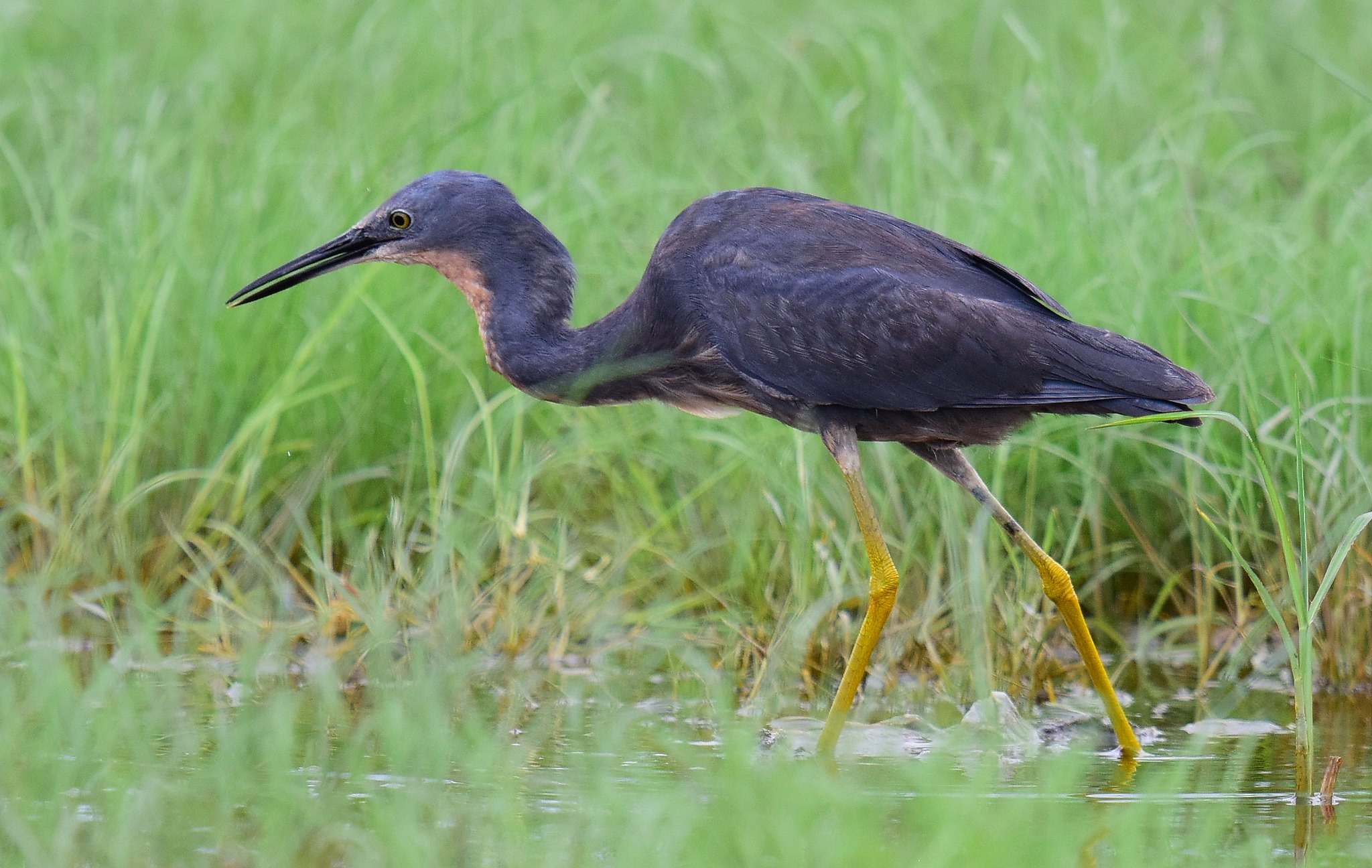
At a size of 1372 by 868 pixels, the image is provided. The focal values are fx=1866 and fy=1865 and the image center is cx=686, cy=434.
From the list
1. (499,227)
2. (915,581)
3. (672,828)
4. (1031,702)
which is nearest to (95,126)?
(499,227)

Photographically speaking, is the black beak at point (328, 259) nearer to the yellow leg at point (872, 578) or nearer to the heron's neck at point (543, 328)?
the heron's neck at point (543, 328)

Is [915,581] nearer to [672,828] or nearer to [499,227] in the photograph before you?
[499,227]

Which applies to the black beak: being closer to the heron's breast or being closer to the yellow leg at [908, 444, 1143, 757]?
the heron's breast

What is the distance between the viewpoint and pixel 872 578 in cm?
489

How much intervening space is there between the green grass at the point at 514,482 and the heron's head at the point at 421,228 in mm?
353

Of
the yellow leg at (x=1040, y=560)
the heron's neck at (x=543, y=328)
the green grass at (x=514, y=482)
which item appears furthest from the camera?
the heron's neck at (x=543, y=328)

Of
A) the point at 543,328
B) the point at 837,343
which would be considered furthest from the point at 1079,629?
the point at 543,328

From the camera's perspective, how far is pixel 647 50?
810 cm

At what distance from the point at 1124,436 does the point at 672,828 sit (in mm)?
2799

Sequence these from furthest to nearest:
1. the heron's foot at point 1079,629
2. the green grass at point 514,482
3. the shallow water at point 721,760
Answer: the heron's foot at point 1079,629, the green grass at point 514,482, the shallow water at point 721,760

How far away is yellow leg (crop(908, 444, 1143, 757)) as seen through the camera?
4.83m

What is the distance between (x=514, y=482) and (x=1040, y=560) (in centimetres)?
152

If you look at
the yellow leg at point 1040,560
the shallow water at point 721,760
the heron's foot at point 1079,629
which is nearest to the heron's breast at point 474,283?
the shallow water at point 721,760

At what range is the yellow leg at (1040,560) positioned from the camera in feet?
15.8
